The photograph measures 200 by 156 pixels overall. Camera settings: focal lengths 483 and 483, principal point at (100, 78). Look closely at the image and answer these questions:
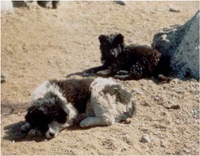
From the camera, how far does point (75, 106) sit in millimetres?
7570

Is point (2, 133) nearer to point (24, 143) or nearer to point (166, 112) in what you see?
point (24, 143)

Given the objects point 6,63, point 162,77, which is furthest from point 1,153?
point 6,63

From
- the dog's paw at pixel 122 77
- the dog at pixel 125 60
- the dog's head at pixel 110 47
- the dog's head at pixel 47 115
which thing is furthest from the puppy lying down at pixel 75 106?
the dog's head at pixel 110 47

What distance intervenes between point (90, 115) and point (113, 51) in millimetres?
2890

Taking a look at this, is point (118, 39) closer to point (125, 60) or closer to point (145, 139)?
point (125, 60)

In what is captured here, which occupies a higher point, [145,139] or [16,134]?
[145,139]

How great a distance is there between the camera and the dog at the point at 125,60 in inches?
377

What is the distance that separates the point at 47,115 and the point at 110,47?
3.47 meters

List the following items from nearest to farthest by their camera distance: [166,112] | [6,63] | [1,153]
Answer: [1,153], [166,112], [6,63]

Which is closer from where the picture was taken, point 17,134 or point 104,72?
point 17,134

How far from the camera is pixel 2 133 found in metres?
7.34

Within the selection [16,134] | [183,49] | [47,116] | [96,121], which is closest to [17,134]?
[16,134]

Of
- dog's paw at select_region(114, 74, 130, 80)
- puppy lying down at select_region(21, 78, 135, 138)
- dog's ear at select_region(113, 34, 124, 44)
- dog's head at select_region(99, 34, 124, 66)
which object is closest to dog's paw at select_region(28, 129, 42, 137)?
puppy lying down at select_region(21, 78, 135, 138)

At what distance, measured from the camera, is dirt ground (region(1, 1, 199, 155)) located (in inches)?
271
